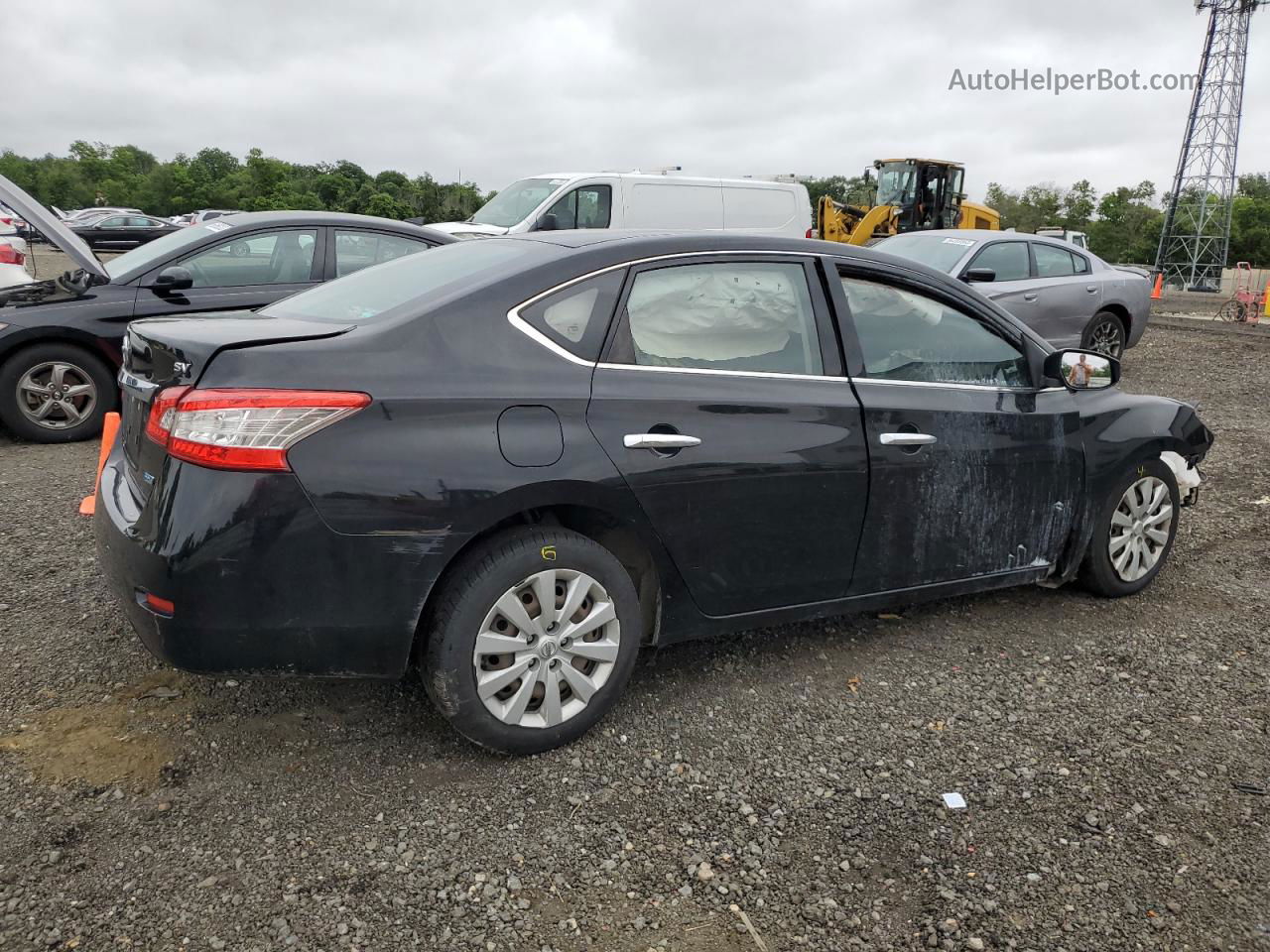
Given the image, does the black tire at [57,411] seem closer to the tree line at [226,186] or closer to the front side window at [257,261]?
the front side window at [257,261]

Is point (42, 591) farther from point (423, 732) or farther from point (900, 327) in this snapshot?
point (900, 327)

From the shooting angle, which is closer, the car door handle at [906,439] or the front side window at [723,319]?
the front side window at [723,319]

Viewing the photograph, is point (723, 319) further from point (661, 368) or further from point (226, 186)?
point (226, 186)

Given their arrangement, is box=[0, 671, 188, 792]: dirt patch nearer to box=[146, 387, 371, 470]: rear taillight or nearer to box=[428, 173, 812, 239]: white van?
box=[146, 387, 371, 470]: rear taillight

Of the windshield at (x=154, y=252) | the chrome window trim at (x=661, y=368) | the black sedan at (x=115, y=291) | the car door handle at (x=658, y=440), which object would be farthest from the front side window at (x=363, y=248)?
the car door handle at (x=658, y=440)

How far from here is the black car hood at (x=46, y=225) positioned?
6359 mm

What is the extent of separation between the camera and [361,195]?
73.2 m

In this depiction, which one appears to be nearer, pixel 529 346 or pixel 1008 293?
pixel 529 346

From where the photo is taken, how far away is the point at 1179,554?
16.8 ft

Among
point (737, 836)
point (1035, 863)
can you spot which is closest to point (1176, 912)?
point (1035, 863)

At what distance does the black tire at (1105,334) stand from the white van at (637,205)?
3.97m

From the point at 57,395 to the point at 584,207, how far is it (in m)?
8.24

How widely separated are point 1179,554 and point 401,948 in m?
4.48

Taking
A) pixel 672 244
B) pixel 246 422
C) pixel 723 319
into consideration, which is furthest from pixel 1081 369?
pixel 246 422
